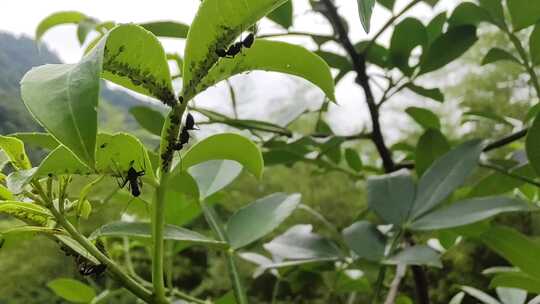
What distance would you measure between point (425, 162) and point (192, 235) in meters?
0.26

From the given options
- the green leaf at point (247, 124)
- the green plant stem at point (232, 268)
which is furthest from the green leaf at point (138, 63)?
the green leaf at point (247, 124)

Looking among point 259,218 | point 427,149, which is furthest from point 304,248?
point 427,149

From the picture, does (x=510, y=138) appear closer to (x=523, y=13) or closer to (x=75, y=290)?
(x=523, y=13)

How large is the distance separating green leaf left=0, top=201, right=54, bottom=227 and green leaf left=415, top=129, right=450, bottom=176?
33cm

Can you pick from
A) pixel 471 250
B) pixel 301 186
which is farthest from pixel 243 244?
pixel 301 186

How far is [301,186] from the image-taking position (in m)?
2.51

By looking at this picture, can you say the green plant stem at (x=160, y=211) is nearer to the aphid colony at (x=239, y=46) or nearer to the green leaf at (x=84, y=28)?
the aphid colony at (x=239, y=46)

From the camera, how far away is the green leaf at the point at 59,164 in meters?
0.21

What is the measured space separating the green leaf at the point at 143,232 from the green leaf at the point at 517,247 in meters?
0.17

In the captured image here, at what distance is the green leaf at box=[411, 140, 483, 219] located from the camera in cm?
38

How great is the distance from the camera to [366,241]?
0.38 m

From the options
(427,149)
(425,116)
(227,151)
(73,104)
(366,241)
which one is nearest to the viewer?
(73,104)

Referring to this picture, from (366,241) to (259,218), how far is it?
0.09 meters

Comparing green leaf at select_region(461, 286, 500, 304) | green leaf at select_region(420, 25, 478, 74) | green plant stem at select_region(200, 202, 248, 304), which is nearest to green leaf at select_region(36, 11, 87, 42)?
green plant stem at select_region(200, 202, 248, 304)
